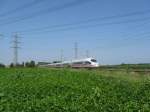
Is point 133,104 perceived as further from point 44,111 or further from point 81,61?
point 81,61

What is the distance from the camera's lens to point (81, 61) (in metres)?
87.8

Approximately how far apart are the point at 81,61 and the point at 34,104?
68.6m

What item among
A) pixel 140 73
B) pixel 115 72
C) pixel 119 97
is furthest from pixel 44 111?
pixel 115 72

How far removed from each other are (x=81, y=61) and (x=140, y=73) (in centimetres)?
4331

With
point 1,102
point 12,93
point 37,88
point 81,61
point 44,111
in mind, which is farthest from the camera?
point 81,61

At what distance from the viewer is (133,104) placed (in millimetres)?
19234

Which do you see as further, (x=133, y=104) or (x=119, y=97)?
(x=119, y=97)

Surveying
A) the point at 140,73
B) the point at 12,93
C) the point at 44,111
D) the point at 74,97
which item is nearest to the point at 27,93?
the point at 12,93

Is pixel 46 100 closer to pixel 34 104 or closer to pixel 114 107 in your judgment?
pixel 34 104

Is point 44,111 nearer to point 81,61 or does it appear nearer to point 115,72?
point 115,72

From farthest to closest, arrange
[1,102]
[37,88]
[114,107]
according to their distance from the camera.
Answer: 1. [37,88]
2. [1,102]
3. [114,107]

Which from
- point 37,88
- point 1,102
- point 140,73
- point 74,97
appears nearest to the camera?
point 1,102

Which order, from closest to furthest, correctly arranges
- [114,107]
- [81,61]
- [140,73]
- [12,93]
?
[114,107]
[12,93]
[140,73]
[81,61]

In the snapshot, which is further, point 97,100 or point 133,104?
point 97,100
